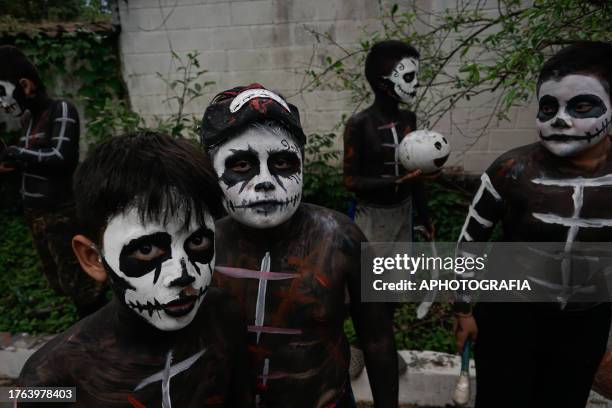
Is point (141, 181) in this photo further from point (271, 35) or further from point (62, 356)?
Answer: point (271, 35)

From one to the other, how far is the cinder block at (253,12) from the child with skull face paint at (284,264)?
4.28 meters

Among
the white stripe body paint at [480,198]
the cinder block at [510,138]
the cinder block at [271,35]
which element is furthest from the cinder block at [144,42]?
the white stripe body paint at [480,198]

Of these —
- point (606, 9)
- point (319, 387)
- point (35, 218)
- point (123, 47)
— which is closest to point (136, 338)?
point (319, 387)

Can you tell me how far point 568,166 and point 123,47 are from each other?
18.4ft

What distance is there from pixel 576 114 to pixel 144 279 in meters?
1.72

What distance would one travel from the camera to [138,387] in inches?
50.2

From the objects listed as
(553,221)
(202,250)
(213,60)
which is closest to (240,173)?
(202,250)

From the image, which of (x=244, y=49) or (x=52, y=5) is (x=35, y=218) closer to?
(x=244, y=49)

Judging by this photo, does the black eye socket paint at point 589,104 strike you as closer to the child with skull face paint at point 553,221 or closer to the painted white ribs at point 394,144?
the child with skull face paint at point 553,221

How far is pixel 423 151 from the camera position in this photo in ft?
9.34

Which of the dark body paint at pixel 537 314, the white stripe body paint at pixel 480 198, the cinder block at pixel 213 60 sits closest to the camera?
the dark body paint at pixel 537 314

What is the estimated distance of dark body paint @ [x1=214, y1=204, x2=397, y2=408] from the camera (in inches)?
60.9

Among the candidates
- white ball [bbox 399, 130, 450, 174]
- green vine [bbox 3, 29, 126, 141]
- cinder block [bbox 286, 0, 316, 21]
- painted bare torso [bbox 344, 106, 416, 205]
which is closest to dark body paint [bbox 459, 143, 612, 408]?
white ball [bbox 399, 130, 450, 174]

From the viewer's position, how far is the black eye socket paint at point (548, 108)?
1.84 m
